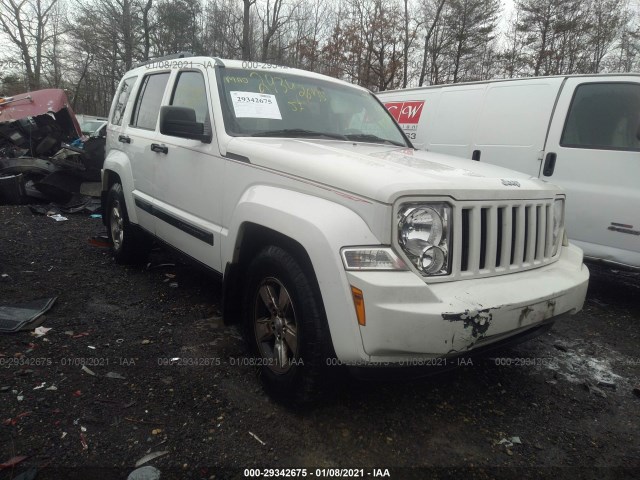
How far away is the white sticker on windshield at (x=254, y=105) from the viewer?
303 centimetres

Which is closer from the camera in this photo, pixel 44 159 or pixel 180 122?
pixel 180 122

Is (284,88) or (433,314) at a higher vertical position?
(284,88)

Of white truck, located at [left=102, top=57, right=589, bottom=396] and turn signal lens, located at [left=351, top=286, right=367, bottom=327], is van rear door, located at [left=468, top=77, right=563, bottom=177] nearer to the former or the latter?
white truck, located at [left=102, top=57, right=589, bottom=396]

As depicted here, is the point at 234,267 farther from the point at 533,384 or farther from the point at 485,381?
the point at 533,384

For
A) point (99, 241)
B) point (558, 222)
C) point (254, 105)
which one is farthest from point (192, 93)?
point (99, 241)

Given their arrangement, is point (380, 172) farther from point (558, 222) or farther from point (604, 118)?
point (604, 118)

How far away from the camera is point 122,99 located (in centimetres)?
486

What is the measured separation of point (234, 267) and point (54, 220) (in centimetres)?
563

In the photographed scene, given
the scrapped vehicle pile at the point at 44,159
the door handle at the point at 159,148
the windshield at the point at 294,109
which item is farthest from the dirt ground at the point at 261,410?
the scrapped vehicle pile at the point at 44,159

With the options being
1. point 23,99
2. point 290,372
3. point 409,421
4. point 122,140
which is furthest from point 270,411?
point 23,99

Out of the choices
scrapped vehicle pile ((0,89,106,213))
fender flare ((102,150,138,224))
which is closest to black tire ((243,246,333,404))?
fender flare ((102,150,138,224))

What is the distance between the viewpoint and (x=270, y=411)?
94.8 inches

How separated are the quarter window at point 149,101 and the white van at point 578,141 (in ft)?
11.4

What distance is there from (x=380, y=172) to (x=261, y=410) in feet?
4.68
